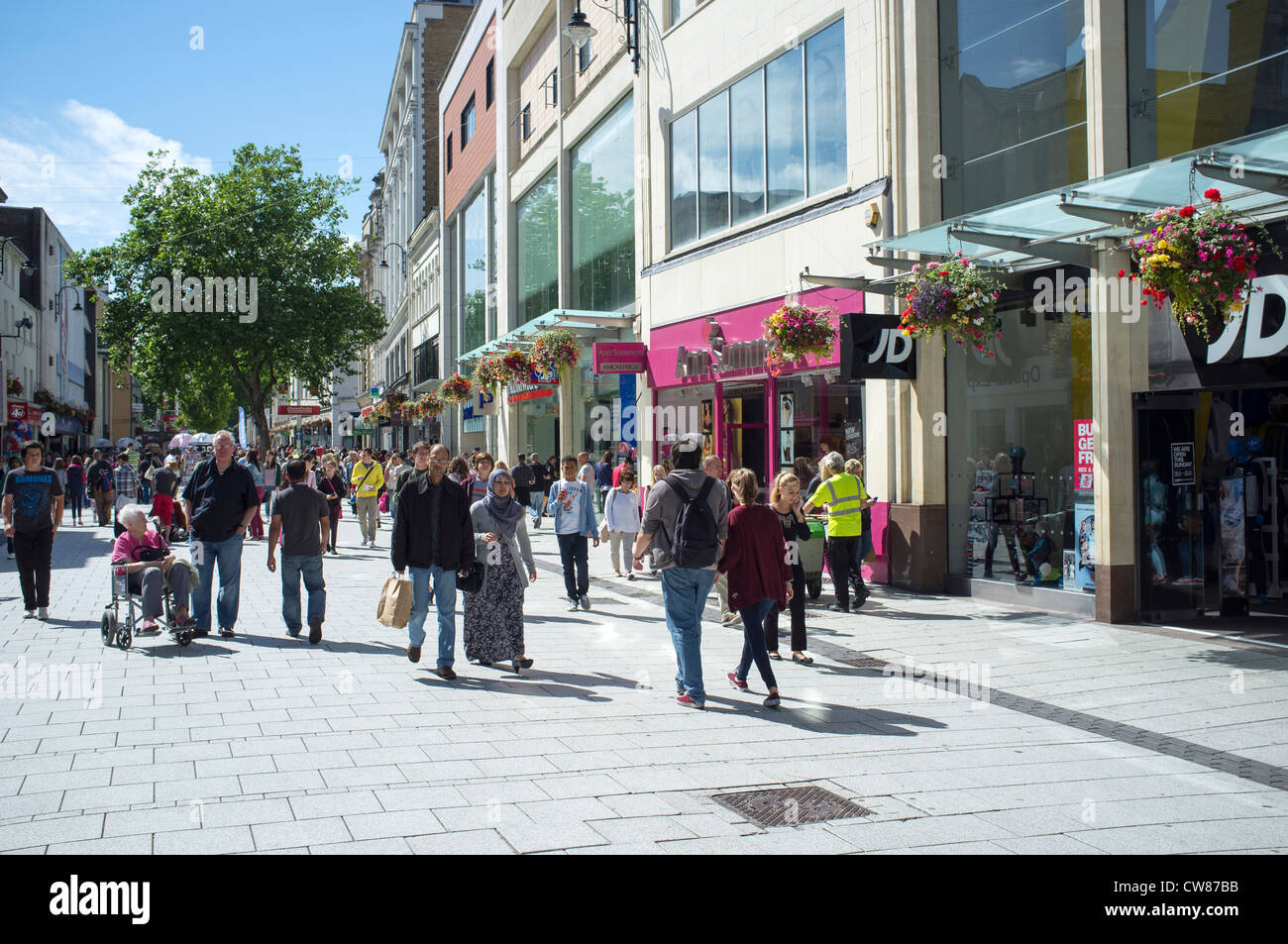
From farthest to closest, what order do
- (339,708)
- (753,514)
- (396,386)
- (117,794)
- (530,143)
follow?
(396,386), (530,143), (753,514), (339,708), (117,794)

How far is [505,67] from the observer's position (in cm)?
3173

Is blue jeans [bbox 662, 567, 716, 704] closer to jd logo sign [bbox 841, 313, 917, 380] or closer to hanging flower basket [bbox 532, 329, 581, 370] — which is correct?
jd logo sign [bbox 841, 313, 917, 380]

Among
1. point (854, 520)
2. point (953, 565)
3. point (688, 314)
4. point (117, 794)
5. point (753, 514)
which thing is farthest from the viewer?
point (688, 314)

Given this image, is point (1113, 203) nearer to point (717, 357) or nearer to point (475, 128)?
point (717, 357)

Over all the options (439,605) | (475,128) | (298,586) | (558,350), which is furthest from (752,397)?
(475,128)

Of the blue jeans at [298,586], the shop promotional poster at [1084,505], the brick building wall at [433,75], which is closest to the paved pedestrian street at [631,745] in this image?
the blue jeans at [298,586]

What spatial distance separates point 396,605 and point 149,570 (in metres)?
3.05

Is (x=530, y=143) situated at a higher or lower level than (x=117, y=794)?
higher

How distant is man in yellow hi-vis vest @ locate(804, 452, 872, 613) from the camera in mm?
12000

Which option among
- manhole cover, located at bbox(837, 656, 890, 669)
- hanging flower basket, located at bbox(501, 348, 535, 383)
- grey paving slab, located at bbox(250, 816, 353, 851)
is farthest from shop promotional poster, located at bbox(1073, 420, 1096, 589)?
hanging flower basket, located at bbox(501, 348, 535, 383)

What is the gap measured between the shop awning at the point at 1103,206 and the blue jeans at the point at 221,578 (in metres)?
7.71

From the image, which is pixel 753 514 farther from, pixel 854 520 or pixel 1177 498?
pixel 1177 498

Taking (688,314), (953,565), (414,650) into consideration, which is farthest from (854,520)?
(688,314)
